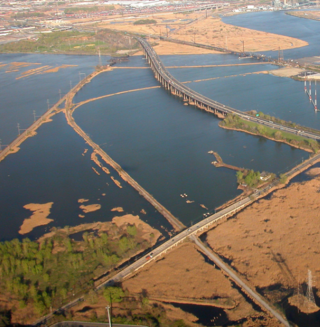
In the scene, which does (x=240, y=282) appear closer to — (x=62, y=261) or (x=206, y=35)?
(x=62, y=261)

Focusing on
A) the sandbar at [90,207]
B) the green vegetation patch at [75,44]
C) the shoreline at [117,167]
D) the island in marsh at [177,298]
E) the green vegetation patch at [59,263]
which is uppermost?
the green vegetation patch at [75,44]

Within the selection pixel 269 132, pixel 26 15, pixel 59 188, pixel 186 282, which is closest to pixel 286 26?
pixel 269 132

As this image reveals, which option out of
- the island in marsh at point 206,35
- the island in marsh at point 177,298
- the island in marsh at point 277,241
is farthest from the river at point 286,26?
the island in marsh at point 177,298

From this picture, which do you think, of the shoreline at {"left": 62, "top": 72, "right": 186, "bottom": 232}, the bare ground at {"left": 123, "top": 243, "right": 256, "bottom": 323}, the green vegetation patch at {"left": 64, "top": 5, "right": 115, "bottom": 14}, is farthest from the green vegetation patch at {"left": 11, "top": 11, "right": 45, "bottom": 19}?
the bare ground at {"left": 123, "top": 243, "right": 256, "bottom": 323}

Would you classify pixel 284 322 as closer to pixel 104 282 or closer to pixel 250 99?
pixel 104 282

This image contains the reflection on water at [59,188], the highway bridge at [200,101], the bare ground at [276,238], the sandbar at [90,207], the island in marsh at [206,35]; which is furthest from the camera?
the island in marsh at [206,35]

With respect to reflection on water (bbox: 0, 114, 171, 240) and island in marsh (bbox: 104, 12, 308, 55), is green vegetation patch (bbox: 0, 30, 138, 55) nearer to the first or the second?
island in marsh (bbox: 104, 12, 308, 55)

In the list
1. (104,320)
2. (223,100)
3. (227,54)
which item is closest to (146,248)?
(104,320)

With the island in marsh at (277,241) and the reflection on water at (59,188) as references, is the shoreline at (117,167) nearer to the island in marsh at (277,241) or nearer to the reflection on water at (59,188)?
the reflection on water at (59,188)
